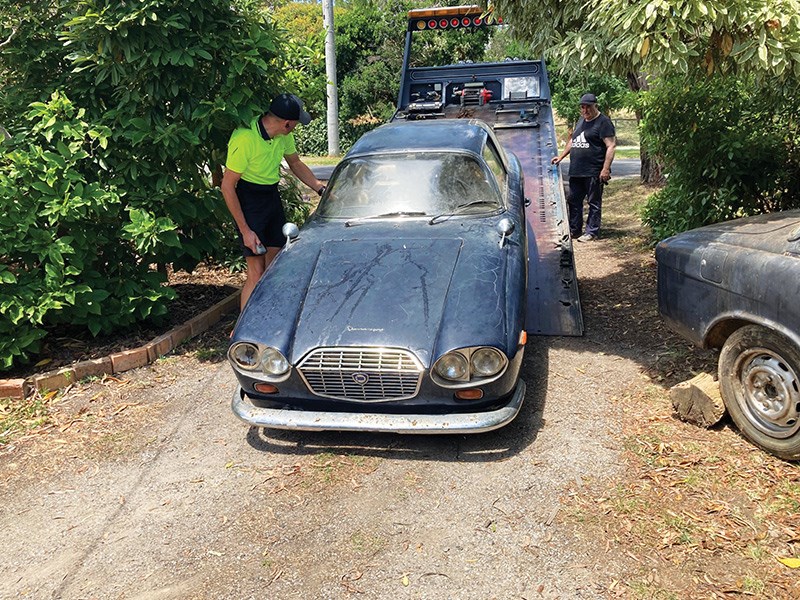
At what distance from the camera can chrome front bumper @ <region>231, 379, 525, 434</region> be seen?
12.2ft

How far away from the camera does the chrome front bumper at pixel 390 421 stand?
372 centimetres

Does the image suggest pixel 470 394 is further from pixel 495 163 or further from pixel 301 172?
pixel 301 172

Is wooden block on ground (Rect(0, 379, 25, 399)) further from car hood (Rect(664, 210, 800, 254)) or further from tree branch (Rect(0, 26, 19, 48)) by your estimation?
car hood (Rect(664, 210, 800, 254))

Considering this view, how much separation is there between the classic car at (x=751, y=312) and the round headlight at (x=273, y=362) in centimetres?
251

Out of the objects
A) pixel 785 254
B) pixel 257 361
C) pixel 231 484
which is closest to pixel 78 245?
pixel 257 361

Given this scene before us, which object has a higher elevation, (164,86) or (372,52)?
(372,52)

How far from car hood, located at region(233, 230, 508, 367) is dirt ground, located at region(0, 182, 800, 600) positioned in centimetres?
71

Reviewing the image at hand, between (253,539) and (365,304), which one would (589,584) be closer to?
(253,539)

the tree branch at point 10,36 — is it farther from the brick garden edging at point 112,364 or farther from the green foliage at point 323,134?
the green foliage at point 323,134

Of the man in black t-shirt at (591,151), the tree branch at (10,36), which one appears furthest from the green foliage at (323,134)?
the tree branch at (10,36)

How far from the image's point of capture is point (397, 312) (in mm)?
4074

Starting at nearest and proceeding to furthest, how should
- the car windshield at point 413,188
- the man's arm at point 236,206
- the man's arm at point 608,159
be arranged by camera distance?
the car windshield at point 413,188 < the man's arm at point 236,206 < the man's arm at point 608,159

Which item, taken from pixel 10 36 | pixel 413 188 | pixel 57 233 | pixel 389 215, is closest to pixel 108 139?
pixel 57 233

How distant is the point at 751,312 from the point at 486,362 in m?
1.45
